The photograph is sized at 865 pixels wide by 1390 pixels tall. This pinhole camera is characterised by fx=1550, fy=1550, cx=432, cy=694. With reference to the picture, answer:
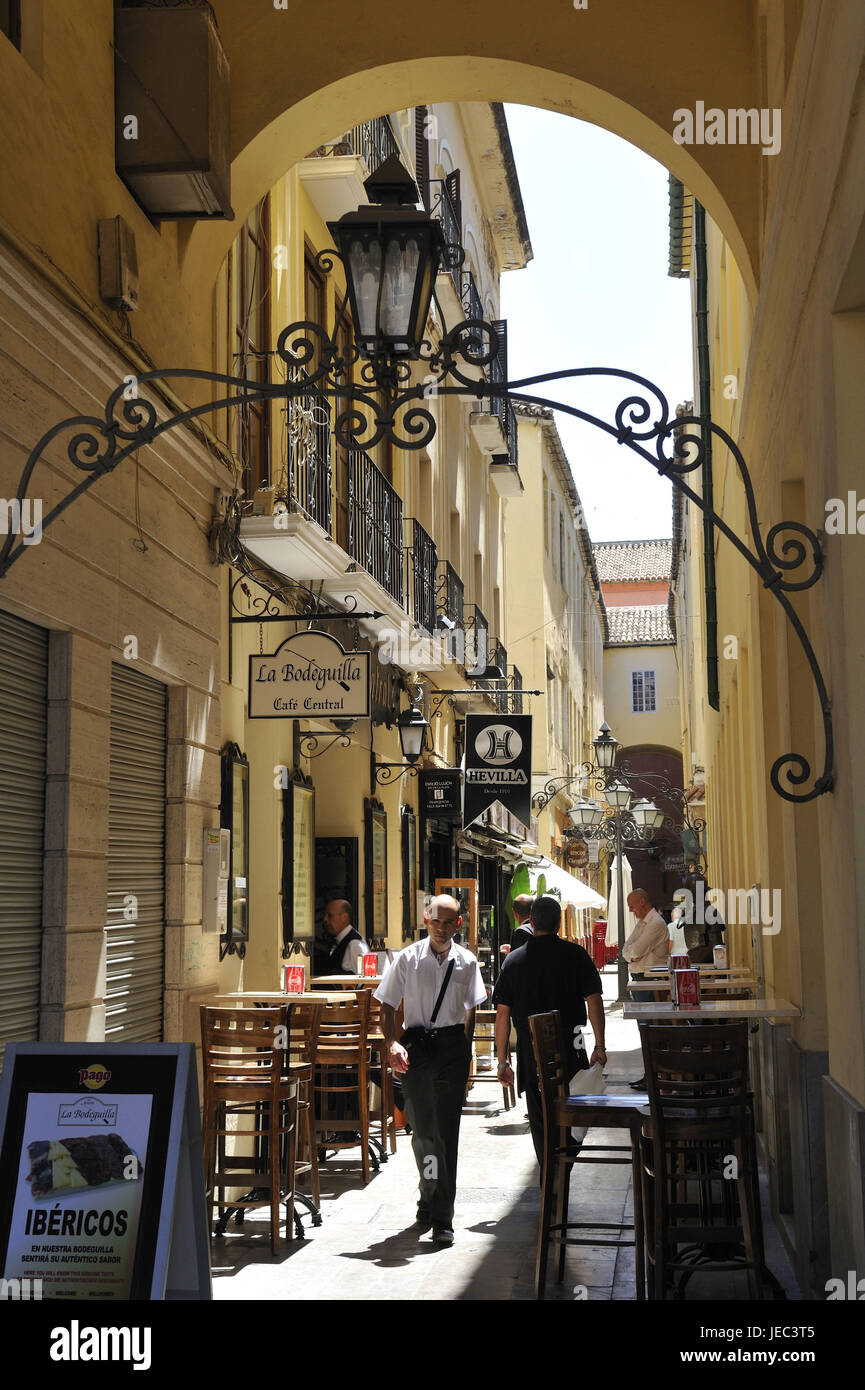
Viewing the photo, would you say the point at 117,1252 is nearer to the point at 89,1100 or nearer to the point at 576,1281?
the point at 89,1100

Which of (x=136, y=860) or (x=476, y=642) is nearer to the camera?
(x=136, y=860)

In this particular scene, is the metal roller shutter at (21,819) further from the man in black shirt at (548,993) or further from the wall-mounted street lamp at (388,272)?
the man in black shirt at (548,993)

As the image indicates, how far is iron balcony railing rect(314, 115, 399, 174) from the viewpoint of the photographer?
1413 cm

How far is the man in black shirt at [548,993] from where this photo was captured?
28.8ft

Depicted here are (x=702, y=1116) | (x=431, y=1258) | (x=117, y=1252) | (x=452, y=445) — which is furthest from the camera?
(x=452, y=445)

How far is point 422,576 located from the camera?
18297 millimetres

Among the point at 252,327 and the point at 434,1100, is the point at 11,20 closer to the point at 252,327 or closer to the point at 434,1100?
the point at 252,327

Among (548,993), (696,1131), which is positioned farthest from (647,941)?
(696,1131)

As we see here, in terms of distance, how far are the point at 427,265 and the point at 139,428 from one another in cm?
126

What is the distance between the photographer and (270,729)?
41.4 ft

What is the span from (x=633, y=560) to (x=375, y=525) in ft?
204

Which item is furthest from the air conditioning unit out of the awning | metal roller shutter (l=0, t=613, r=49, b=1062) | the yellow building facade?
the awning
